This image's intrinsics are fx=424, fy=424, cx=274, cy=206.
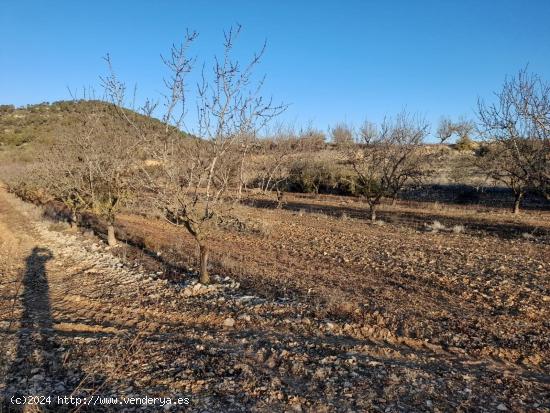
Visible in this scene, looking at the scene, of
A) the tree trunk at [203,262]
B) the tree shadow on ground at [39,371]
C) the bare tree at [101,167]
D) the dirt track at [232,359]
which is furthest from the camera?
the bare tree at [101,167]

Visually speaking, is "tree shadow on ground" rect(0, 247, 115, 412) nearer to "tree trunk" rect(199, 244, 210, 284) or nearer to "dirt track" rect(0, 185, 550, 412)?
"dirt track" rect(0, 185, 550, 412)

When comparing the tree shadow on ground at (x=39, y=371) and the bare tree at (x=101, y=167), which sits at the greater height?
the bare tree at (x=101, y=167)

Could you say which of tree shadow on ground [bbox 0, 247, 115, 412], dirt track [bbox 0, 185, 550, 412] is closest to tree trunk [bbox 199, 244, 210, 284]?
dirt track [bbox 0, 185, 550, 412]

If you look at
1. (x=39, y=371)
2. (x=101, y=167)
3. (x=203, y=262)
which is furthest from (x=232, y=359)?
(x=101, y=167)

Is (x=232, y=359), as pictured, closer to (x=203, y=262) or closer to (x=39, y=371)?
(x=39, y=371)

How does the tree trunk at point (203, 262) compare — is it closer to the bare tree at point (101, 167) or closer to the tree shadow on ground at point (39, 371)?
the tree shadow on ground at point (39, 371)

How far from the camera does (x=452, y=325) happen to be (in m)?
6.84

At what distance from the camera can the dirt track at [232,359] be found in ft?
14.6

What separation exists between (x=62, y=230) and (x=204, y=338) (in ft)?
44.9

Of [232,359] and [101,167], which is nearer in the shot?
[232,359]

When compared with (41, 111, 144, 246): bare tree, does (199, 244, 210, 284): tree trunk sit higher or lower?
lower

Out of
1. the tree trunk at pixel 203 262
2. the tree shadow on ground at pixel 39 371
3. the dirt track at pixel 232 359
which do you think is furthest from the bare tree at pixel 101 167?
the tree shadow on ground at pixel 39 371

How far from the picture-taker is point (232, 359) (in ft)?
17.3

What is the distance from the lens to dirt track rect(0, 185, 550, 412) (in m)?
4.45
